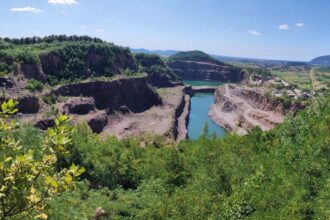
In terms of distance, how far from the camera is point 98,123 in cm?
10806

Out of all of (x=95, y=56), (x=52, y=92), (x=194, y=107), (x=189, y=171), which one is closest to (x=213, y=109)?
(x=194, y=107)

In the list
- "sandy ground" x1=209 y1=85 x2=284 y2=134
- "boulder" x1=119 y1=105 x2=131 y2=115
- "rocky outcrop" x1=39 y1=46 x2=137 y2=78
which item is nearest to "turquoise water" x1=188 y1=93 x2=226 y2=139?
"sandy ground" x1=209 y1=85 x2=284 y2=134

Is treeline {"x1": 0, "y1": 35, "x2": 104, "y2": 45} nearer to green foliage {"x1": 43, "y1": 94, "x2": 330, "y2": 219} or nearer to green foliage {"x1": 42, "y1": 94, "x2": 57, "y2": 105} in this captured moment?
green foliage {"x1": 42, "y1": 94, "x2": 57, "y2": 105}

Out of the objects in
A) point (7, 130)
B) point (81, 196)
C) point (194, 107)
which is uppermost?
point (7, 130)

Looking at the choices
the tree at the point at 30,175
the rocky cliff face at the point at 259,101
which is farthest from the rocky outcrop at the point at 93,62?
the tree at the point at 30,175

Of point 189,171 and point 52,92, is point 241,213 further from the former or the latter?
point 52,92

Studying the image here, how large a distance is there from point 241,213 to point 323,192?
5491 mm

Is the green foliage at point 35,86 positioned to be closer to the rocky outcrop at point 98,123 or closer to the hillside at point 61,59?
the hillside at point 61,59

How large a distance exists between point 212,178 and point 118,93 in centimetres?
9975

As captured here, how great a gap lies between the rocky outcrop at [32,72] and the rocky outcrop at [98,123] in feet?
65.5

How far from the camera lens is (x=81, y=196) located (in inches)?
1495

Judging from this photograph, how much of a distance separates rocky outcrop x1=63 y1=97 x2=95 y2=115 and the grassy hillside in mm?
43883

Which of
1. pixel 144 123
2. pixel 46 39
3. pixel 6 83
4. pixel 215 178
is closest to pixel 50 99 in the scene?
pixel 6 83

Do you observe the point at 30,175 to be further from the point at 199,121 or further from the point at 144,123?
the point at 199,121
